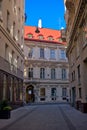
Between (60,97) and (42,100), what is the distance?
455 cm

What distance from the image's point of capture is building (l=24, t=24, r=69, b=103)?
2138 inches

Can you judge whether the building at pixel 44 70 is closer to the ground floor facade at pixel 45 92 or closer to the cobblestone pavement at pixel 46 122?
the ground floor facade at pixel 45 92

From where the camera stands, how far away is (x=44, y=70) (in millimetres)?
56250

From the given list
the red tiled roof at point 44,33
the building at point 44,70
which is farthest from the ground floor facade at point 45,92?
the red tiled roof at point 44,33

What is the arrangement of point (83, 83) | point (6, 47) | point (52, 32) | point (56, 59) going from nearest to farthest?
point (83, 83)
point (6, 47)
point (56, 59)
point (52, 32)

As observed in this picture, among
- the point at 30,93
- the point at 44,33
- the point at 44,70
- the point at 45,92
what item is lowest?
the point at 30,93

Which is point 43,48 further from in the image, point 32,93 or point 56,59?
point 32,93

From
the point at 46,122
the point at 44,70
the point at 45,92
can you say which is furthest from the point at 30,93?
the point at 46,122

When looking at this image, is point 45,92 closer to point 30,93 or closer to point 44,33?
point 30,93

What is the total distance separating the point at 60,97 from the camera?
55562 millimetres

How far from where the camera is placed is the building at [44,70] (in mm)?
54312

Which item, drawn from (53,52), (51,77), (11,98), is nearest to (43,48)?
(53,52)

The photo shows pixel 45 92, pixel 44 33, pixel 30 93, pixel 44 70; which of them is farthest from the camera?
pixel 44 33

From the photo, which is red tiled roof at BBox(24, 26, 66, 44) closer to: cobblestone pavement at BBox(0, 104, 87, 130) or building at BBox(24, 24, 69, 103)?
building at BBox(24, 24, 69, 103)
